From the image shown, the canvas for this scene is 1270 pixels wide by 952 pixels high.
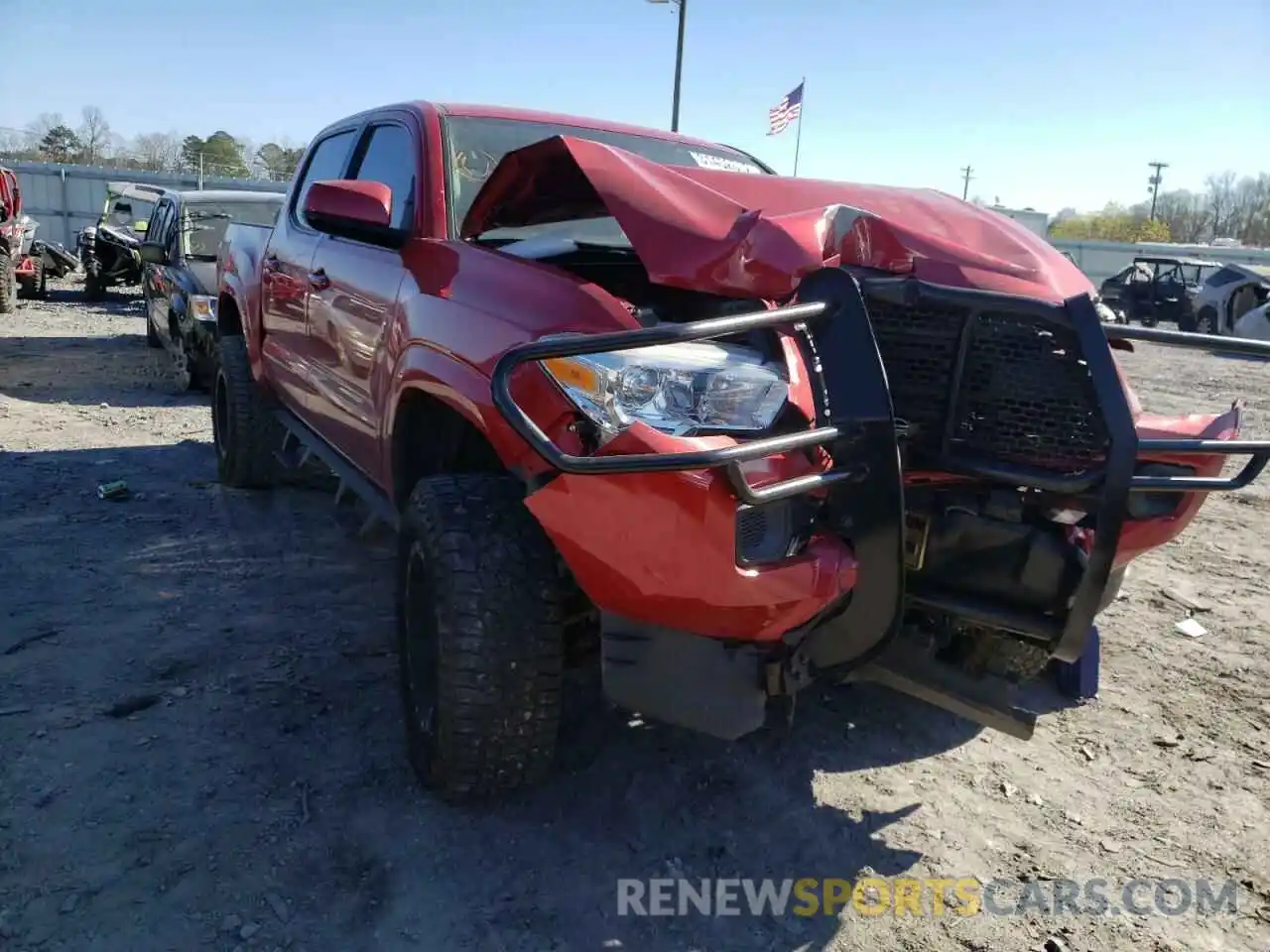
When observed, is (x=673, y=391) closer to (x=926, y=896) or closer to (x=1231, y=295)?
(x=926, y=896)

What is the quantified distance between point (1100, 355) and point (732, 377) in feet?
2.54

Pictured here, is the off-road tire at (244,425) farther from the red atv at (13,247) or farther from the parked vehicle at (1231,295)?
the parked vehicle at (1231,295)

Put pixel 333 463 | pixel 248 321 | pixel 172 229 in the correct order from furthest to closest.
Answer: pixel 172 229, pixel 248 321, pixel 333 463

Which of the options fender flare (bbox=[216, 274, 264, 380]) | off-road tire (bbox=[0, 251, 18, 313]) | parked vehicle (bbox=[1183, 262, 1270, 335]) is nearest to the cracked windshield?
fender flare (bbox=[216, 274, 264, 380])

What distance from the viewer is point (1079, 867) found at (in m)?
2.60

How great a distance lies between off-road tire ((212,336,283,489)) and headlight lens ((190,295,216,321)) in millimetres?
2320

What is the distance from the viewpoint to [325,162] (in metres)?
4.85

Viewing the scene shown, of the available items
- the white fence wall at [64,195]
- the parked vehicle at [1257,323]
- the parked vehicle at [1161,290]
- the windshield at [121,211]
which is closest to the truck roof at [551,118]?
the parked vehicle at [1257,323]

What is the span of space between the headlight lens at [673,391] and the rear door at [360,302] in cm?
118

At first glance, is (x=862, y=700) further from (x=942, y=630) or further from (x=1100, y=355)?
(x=1100, y=355)

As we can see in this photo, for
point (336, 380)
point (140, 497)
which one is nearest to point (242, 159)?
point (140, 497)

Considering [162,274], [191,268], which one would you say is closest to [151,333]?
[162,274]

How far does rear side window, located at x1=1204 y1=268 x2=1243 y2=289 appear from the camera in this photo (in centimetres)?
1759

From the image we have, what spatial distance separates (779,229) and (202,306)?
265 inches
